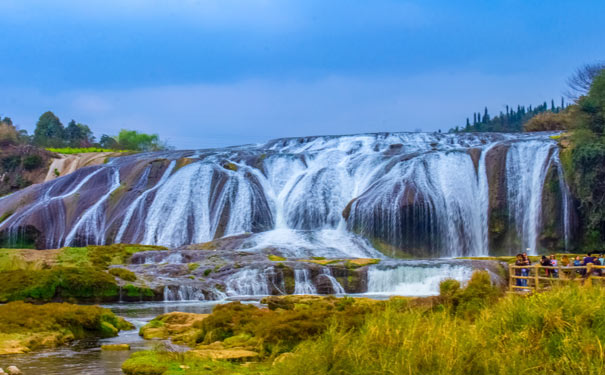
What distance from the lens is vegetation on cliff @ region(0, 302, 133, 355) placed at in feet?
48.6

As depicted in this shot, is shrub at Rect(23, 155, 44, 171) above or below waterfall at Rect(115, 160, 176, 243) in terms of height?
above

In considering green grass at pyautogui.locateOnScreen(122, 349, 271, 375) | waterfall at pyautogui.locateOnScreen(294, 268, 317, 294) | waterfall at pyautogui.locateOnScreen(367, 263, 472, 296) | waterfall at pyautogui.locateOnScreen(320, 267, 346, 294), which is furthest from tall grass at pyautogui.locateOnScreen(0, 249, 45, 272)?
green grass at pyautogui.locateOnScreen(122, 349, 271, 375)

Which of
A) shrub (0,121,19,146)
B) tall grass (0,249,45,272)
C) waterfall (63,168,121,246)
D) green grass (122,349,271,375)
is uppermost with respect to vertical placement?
shrub (0,121,19,146)

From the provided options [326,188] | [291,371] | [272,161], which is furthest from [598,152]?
[291,371]

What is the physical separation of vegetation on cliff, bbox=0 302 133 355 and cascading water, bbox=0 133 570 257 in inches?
775


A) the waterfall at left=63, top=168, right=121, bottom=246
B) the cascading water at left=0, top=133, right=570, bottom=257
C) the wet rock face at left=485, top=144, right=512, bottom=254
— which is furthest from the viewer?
the waterfall at left=63, top=168, right=121, bottom=246

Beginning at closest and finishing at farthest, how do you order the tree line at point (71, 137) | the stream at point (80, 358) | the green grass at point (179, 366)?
the green grass at point (179, 366) < the stream at point (80, 358) < the tree line at point (71, 137)

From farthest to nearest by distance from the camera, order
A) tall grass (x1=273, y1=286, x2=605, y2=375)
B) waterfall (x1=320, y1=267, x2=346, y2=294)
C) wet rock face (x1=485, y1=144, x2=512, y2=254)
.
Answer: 1. wet rock face (x1=485, y1=144, x2=512, y2=254)
2. waterfall (x1=320, y1=267, x2=346, y2=294)
3. tall grass (x1=273, y1=286, x2=605, y2=375)

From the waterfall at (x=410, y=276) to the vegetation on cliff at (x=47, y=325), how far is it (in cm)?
1392

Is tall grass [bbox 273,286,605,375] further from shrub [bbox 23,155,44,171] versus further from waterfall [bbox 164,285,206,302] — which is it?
shrub [bbox 23,155,44,171]

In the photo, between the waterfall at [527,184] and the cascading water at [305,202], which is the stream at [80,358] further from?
the waterfall at [527,184]

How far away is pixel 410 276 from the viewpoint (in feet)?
97.7

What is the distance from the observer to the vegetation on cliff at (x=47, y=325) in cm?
1481

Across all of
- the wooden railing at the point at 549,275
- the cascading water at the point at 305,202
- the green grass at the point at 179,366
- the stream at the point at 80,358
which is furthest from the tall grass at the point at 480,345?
the cascading water at the point at 305,202
